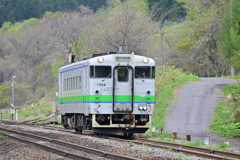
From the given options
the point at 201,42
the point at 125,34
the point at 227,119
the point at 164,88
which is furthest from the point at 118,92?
the point at 201,42

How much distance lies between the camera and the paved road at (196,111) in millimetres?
21395

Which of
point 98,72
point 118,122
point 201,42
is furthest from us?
point 201,42

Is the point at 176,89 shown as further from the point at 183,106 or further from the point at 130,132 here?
the point at 130,132

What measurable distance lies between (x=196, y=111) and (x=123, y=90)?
26.6 feet

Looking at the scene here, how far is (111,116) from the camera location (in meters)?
18.8

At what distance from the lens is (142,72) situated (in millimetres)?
19094

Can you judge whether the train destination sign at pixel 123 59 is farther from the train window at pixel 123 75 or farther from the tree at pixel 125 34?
the tree at pixel 125 34

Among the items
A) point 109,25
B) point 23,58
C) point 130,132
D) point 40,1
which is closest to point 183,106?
point 130,132

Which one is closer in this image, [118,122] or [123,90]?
[123,90]

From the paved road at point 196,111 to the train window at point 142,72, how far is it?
10.8 ft

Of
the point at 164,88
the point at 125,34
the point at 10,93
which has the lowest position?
the point at 164,88

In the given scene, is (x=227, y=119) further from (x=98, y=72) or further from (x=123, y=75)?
(x=98, y=72)

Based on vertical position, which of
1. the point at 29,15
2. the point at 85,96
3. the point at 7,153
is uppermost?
the point at 29,15

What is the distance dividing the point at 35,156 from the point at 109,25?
84.8 ft
